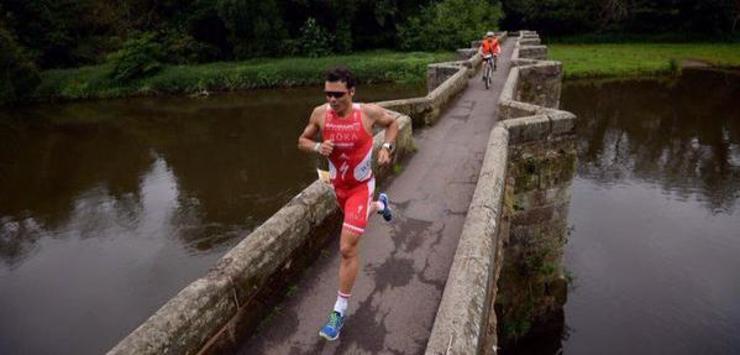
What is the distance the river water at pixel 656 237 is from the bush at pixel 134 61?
96.6 feet

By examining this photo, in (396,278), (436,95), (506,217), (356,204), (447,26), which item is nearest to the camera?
(356,204)

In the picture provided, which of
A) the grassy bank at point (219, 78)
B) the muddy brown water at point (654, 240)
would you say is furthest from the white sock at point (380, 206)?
the grassy bank at point (219, 78)

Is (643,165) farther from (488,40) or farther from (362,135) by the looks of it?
(362,135)

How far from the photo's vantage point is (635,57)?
38.1 meters

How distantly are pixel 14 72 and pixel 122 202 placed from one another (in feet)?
78.4

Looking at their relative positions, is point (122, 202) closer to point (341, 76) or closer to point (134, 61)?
point (341, 76)

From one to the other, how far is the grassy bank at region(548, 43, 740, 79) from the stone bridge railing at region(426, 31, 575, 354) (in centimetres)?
2539

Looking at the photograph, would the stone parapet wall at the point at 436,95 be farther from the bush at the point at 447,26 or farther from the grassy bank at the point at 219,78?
the bush at the point at 447,26

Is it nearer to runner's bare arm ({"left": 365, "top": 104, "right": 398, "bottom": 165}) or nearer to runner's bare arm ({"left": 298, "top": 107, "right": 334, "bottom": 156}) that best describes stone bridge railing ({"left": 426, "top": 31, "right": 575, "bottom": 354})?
runner's bare arm ({"left": 365, "top": 104, "right": 398, "bottom": 165})

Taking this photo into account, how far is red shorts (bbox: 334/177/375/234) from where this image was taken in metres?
4.57

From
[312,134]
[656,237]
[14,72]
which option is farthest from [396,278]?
[14,72]

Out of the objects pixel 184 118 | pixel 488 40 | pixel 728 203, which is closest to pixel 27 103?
pixel 184 118

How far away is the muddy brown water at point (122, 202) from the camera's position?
12.1m

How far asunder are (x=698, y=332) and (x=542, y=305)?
3223 mm
